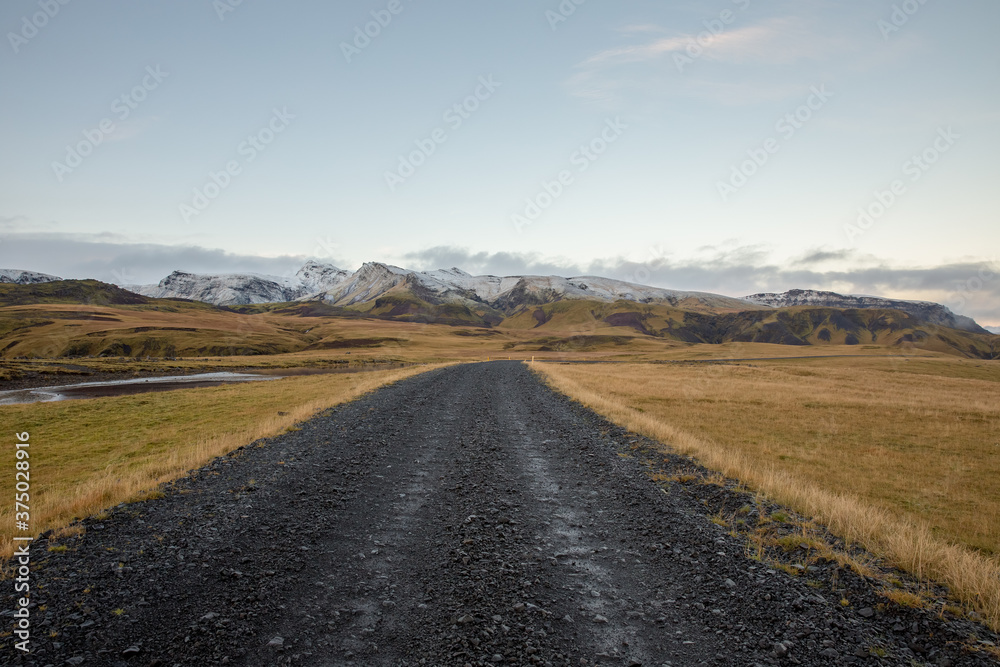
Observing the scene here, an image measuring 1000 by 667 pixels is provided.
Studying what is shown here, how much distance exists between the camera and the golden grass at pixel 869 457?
832 centimetres

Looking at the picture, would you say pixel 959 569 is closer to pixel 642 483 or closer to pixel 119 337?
pixel 642 483

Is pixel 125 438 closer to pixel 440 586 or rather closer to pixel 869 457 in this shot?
pixel 440 586

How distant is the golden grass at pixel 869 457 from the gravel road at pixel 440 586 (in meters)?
1.80

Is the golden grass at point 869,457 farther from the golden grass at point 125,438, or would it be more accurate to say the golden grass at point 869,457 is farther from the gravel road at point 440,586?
the golden grass at point 125,438

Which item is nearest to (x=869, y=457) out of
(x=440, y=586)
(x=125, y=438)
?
(x=440, y=586)

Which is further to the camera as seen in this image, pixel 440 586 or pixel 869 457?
pixel 869 457

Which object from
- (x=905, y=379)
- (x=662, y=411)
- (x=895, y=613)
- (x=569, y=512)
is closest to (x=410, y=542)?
(x=569, y=512)

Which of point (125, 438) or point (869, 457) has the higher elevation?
point (869, 457)

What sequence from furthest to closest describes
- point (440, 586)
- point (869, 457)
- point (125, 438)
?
point (125, 438), point (869, 457), point (440, 586)

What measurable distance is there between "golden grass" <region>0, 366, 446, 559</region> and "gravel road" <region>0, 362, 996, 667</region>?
1360mm

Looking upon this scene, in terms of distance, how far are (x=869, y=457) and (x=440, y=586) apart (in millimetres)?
18927

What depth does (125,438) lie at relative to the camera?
79.7 feet

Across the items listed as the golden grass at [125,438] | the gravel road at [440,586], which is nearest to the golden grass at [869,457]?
the gravel road at [440,586]

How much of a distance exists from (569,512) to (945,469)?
15556 mm
